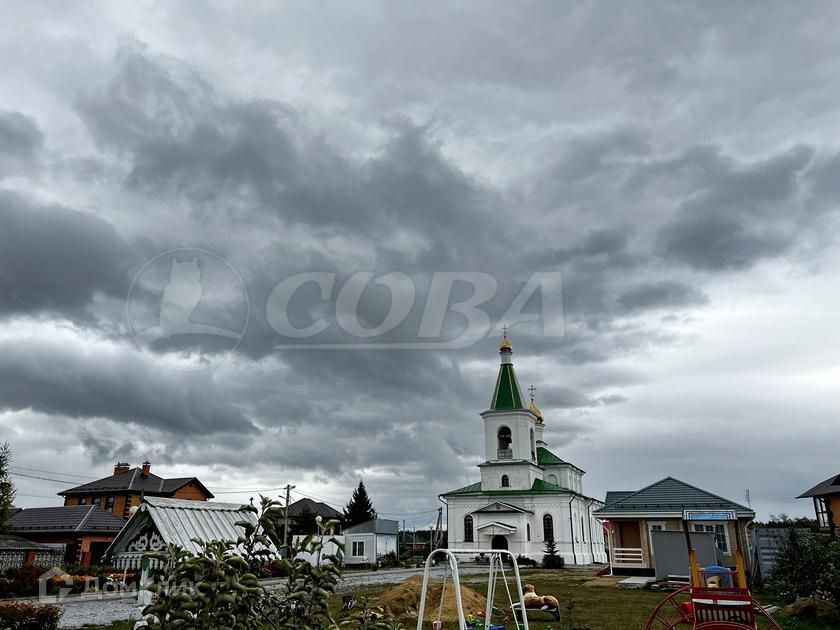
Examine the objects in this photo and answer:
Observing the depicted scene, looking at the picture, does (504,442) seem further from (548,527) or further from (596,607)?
(596,607)

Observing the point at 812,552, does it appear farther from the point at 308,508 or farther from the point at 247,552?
the point at 308,508

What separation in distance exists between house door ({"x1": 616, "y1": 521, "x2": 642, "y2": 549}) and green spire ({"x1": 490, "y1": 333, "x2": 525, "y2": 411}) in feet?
69.2

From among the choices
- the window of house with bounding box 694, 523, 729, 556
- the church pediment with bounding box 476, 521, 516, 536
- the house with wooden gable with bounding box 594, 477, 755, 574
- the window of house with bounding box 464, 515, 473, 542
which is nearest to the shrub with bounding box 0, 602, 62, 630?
the house with wooden gable with bounding box 594, 477, 755, 574

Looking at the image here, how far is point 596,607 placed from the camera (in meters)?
21.0

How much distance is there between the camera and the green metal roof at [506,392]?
57562 mm

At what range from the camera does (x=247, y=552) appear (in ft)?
13.3

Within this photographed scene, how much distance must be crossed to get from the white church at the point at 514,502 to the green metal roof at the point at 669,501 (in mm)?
17152

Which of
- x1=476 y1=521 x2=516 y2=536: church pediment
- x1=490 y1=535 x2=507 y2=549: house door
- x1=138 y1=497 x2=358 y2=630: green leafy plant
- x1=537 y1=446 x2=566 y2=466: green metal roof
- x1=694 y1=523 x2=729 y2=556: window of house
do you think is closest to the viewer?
x1=138 y1=497 x2=358 y2=630: green leafy plant

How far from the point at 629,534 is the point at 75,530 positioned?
120 feet

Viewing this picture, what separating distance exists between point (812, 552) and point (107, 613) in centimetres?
2214

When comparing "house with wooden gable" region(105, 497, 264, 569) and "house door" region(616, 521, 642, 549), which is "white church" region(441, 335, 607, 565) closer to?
"house door" region(616, 521, 642, 549)

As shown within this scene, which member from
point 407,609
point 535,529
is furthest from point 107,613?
point 535,529

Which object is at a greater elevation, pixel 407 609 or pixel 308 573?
pixel 308 573

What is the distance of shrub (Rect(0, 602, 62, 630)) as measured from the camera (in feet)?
44.5
